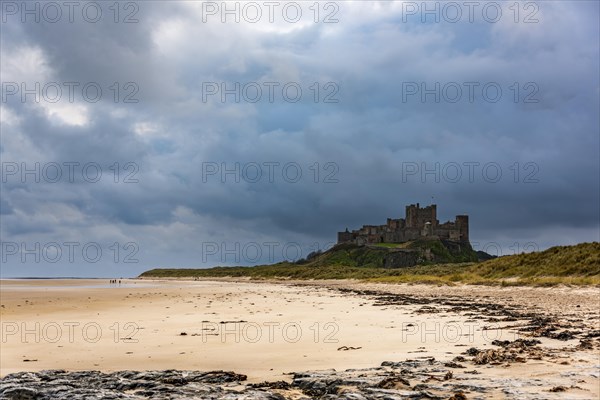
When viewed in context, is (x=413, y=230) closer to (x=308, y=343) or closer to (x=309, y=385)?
(x=308, y=343)

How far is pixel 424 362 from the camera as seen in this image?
8039 mm

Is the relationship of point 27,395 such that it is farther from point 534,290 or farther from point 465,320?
point 534,290

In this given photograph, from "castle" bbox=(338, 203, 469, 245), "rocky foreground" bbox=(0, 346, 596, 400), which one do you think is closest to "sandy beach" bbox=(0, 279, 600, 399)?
"rocky foreground" bbox=(0, 346, 596, 400)

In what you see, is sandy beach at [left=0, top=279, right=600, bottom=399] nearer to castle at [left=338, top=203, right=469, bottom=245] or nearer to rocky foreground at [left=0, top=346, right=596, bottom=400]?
rocky foreground at [left=0, top=346, right=596, bottom=400]

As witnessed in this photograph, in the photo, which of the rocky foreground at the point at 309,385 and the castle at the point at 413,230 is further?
the castle at the point at 413,230

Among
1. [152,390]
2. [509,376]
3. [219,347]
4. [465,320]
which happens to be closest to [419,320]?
[465,320]

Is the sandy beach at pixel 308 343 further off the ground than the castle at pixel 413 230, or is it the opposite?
the castle at pixel 413 230

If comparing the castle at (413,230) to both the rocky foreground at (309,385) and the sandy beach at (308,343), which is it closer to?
the sandy beach at (308,343)

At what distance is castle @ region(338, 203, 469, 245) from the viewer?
157000 mm

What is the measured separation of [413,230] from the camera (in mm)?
159000


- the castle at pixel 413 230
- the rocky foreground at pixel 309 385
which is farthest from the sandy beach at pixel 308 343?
the castle at pixel 413 230

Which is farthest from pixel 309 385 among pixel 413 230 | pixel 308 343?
pixel 413 230

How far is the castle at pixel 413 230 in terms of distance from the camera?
157000 millimetres

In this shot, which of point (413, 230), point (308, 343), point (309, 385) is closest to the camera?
point (309, 385)
